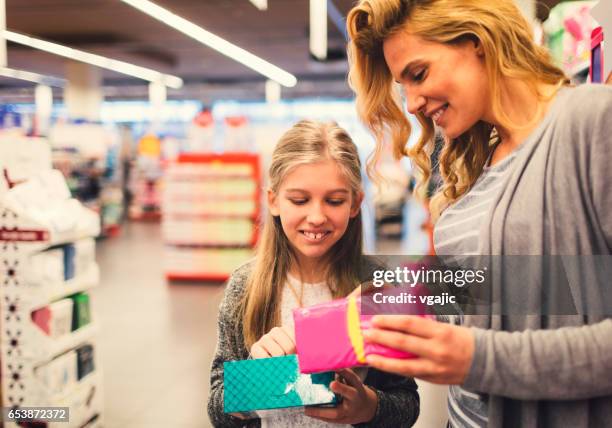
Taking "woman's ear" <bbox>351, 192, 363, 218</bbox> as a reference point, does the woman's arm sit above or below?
Answer: below

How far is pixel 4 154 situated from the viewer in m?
2.62

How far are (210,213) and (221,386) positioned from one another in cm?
679

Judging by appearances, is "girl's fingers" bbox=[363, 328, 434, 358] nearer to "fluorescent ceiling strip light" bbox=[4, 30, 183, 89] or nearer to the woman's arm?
the woman's arm

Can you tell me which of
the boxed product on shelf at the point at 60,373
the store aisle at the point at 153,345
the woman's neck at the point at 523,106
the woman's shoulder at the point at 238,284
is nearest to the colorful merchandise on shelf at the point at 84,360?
the boxed product on shelf at the point at 60,373

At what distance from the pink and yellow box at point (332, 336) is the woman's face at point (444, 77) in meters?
0.45

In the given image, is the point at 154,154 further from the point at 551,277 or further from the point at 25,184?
the point at 551,277

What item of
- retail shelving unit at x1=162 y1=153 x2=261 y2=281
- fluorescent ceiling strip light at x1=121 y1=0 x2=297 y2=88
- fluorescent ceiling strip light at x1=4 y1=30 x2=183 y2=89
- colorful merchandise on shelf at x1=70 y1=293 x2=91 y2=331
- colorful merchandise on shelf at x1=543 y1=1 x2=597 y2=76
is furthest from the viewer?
fluorescent ceiling strip light at x1=4 y1=30 x2=183 y2=89

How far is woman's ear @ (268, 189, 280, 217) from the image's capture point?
5.04 feet

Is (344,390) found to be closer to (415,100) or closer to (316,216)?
(316,216)

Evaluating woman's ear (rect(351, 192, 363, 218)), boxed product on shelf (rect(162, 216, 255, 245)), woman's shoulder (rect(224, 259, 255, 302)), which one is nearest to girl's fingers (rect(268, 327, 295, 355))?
woman's shoulder (rect(224, 259, 255, 302))

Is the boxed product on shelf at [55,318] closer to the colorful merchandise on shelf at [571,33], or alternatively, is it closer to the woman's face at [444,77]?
the woman's face at [444,77]

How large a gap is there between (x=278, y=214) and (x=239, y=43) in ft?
38.1

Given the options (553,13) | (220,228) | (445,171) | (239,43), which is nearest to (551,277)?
(445,171)

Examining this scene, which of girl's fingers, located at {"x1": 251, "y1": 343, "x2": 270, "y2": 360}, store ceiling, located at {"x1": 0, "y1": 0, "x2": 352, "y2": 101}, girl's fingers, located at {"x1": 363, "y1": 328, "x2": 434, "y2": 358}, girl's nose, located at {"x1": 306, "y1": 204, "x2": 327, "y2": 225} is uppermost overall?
store ceiling, located at {"x1": 0, "y1": 0, "x2": 352, "y2": 101}
